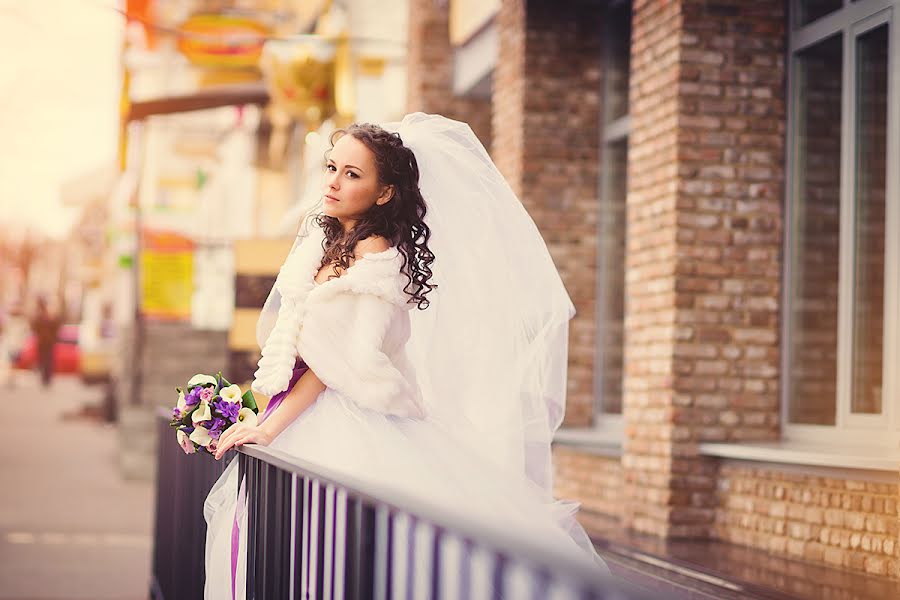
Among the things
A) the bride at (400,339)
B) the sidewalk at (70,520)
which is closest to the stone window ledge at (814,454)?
the bride at (400,339)

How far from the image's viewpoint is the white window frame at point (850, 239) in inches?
246

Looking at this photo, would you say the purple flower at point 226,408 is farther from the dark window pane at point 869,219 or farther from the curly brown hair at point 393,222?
the dark window pane at point 869,219

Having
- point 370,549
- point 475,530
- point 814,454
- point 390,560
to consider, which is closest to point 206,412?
point 370,549

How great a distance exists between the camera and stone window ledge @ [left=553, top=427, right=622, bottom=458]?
8.66 metres

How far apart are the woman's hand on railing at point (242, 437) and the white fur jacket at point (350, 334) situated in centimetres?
12

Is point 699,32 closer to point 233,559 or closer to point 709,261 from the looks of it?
point 709,261

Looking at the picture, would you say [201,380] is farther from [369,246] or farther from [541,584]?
[541,584]

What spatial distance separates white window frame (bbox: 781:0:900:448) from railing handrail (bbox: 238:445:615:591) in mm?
4009

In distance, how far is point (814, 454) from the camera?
624 centimetres

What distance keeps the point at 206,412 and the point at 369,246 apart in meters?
0.73

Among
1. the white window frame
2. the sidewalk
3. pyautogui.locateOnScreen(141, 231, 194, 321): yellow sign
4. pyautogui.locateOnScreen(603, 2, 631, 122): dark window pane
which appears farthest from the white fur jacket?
pyautogui.locateOnScreen(141, 231, 194, 321): yellow sign

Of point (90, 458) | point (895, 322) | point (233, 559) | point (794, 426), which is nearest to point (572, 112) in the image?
point (794, 426)

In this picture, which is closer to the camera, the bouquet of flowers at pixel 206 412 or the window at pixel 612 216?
the bouquet of flowers at pixel 206 412

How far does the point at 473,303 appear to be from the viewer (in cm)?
447
